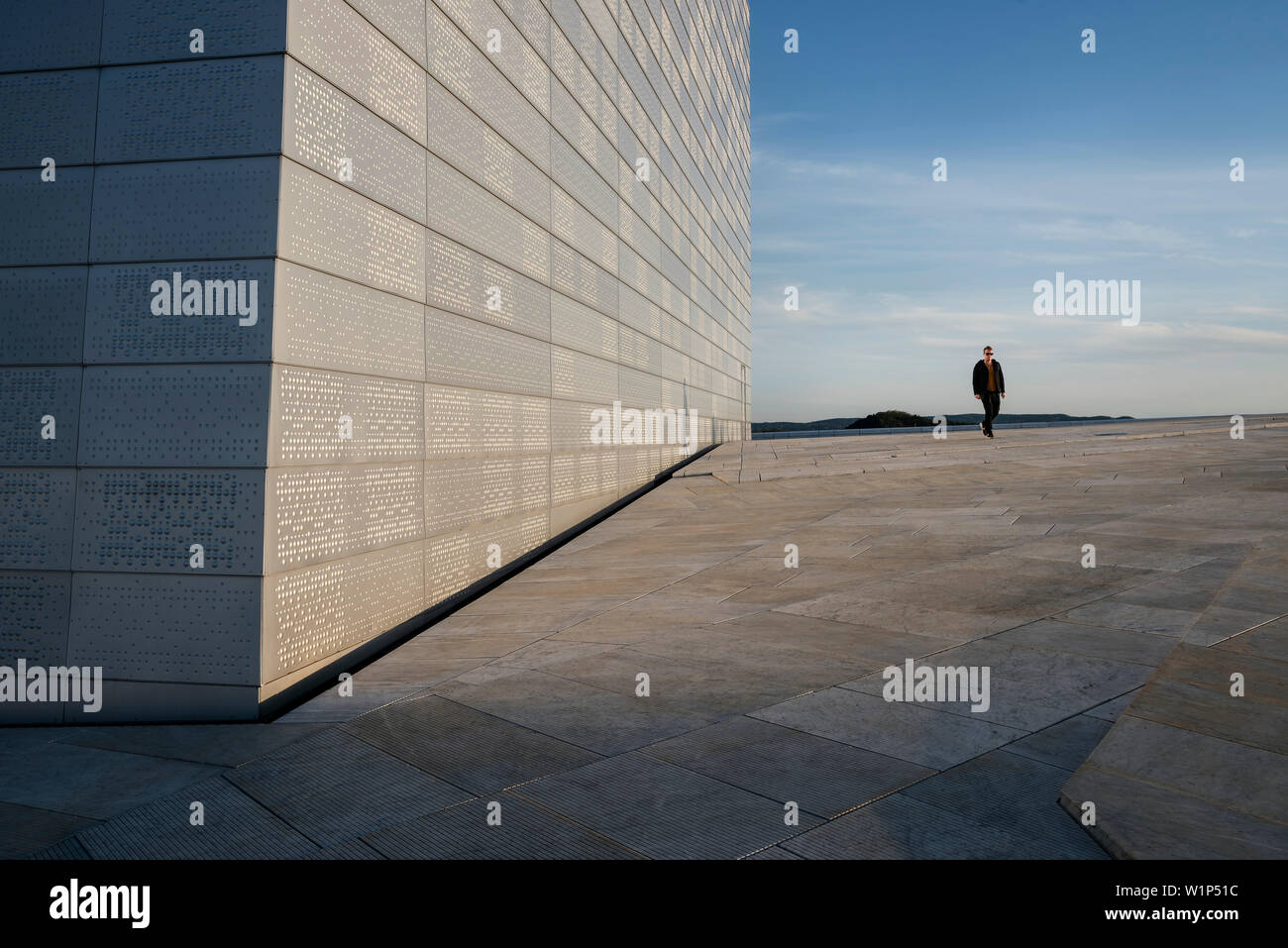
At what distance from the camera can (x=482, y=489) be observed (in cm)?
1030

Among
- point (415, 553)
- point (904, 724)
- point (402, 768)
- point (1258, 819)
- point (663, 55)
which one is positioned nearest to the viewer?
point (1258, 819)

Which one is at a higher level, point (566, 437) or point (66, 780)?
point (566, 437)

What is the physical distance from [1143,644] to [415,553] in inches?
264

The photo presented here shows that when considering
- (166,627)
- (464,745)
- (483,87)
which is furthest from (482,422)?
(464,745)

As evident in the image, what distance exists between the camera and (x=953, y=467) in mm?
18125

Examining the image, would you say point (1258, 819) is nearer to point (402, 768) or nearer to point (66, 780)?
point (402, 768)

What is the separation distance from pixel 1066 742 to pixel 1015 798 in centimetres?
96

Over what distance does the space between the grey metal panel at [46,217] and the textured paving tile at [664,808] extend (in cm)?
585

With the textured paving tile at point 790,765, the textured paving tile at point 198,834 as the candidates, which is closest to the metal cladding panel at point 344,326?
the textured paving tile at point 198,834

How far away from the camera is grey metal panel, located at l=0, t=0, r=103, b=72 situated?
6.76m

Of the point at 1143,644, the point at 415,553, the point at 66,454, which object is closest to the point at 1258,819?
the point at 1143,644

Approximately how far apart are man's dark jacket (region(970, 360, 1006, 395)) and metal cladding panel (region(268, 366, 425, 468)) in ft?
54.8

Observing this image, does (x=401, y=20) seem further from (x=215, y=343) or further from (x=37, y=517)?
(x=37, y=517)

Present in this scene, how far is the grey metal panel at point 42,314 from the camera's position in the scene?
6.70m
